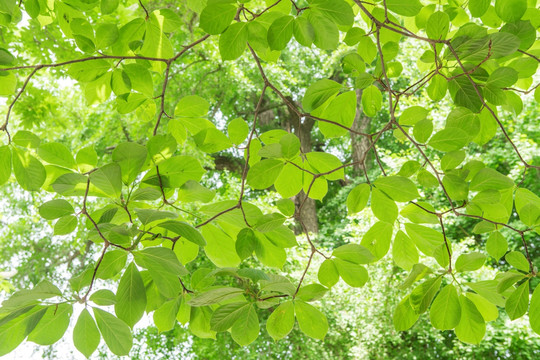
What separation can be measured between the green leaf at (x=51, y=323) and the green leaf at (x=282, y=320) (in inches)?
8.5

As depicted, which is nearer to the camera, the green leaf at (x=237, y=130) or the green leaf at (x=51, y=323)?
the green leaf at (x=51, y=323)

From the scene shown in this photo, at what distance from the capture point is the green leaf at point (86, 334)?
0.47m

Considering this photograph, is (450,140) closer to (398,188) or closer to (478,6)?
(398,188)

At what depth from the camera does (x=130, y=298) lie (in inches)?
19.2

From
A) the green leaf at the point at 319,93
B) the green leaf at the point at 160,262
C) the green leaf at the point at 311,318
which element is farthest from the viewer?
the green leaf at the point at 319,93

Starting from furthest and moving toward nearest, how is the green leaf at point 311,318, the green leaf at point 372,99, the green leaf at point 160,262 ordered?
the green leaf at point 372,99 → the green leaf at point 311,318 → the green leaf at point 160,262

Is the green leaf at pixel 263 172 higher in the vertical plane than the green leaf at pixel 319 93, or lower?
lower

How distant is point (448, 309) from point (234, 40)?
16.7 inches

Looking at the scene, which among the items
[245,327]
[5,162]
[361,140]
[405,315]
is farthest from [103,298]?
[361,140]

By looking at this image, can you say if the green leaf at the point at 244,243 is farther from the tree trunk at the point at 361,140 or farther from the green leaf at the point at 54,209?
the tree trunk at the point at 361,140

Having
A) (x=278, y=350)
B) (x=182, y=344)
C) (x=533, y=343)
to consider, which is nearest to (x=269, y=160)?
(x=278, y=350)

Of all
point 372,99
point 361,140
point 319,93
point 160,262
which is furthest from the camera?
point 361,140

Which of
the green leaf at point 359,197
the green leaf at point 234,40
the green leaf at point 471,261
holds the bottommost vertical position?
the green leaf at point 471,261

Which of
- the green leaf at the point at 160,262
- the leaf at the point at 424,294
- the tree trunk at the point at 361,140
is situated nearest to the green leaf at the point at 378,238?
the leaf at the point at 424,294
